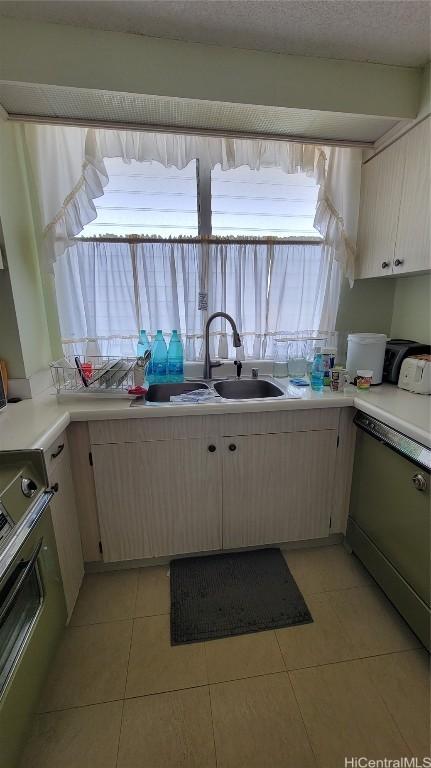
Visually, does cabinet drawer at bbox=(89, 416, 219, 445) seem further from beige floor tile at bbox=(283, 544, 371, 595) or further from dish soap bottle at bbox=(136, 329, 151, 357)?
beige floor tile at bbox=(283, 544, 371, 595)

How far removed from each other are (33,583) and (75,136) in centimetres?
191

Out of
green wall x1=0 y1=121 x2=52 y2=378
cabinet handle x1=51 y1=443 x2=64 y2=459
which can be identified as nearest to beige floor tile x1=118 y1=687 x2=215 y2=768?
cabinet handle x1=51 y1=443 x2=64 y2=459

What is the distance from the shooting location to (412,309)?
180 cm

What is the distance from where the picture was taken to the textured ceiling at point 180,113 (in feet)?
4.09

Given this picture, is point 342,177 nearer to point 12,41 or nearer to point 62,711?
point 12,41

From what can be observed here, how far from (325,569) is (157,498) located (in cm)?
95

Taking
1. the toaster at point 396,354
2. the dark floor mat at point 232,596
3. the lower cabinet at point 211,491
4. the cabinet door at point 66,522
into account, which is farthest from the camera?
Answer: the toaster at point 396,354

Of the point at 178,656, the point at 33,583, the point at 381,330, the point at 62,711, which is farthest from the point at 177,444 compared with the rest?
the point at 381,330

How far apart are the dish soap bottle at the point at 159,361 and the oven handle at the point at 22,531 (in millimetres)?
843

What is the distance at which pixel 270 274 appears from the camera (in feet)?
6.00

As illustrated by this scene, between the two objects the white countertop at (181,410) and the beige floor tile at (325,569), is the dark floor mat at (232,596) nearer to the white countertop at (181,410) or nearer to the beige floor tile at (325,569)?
the beige floor tile at (325,569)

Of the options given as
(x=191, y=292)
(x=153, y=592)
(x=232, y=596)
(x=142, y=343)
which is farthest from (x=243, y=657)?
(x=191, y=292)

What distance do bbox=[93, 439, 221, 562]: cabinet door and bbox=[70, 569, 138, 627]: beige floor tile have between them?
0.40ft

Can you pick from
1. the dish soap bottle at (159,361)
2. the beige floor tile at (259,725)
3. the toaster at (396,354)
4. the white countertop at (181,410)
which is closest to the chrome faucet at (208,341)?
the dish soap bottle at (159,361)
